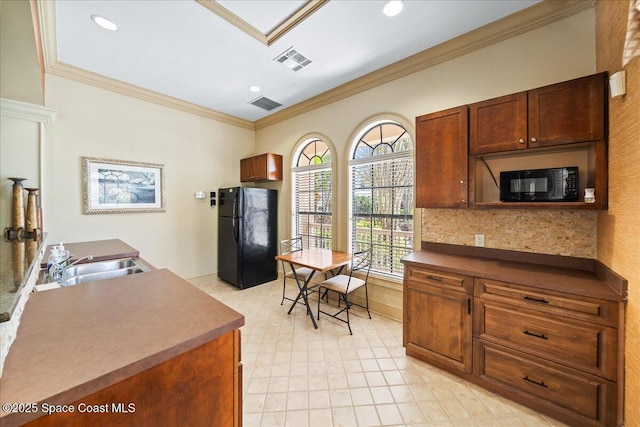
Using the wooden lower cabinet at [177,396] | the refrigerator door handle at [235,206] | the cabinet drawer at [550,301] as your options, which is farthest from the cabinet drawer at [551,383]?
the refrigerator door handle at [235,206]

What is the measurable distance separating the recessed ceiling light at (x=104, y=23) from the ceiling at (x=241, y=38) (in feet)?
0.14

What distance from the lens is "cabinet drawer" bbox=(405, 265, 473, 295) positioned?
1951 millimetres

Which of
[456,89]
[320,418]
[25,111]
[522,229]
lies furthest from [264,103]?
[320,418]

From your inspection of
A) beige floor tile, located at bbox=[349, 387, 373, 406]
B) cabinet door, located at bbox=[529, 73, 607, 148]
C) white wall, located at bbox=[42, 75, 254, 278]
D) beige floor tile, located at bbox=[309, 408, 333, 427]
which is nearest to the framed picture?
white wall, located at bbox=[42, 75, 254, 278]

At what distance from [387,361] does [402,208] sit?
5.53 ft

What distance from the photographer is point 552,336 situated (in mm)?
1621

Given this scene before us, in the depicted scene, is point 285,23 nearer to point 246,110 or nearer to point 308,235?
point 246,110

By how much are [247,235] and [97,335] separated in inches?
126

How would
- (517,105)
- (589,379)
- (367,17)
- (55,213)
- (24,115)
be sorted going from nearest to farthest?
(589,379)
(517,105)
(367,17)
(24,115)
(55,213)

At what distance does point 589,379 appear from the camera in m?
1.52

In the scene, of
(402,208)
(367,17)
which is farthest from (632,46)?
(402,208)

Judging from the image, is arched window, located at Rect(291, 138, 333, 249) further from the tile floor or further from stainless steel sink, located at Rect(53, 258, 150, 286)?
stainless steel sink, located at Rect(53, 258, 150, 286)

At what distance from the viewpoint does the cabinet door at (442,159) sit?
2.24 meters

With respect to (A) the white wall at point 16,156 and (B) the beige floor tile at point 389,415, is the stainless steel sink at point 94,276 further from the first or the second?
(B) the beige floor tile at point 389,415
